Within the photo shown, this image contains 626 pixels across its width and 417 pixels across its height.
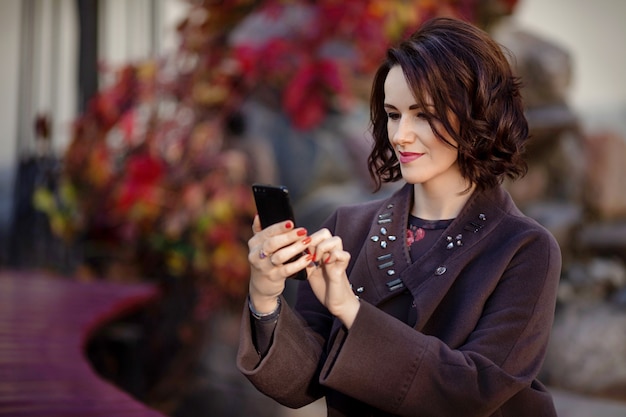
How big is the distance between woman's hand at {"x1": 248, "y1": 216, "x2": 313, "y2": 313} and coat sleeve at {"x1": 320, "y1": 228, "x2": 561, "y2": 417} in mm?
129

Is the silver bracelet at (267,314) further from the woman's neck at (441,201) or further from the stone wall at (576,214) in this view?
the stone wall at (576,214)

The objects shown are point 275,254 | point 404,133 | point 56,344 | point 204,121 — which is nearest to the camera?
point 275,254

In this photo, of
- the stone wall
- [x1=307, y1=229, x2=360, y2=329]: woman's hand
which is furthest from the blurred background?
[x1=307, y1=229, x2=360, y2=329]: woman's hand

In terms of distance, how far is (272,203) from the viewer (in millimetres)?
1386

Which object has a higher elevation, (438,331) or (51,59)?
(51,59)

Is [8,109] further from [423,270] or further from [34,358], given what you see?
[423,270]

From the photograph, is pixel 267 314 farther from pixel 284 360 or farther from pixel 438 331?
pixel 438 331

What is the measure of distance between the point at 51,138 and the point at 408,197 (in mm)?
4393

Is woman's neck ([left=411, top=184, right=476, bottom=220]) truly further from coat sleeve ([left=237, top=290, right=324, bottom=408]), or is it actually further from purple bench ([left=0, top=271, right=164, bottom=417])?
purple bench ([left=0, top=271, right=164, bottom=417])

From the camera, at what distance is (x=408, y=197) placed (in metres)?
1.65

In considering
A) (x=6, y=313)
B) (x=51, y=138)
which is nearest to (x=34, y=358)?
(x=6, y=313)

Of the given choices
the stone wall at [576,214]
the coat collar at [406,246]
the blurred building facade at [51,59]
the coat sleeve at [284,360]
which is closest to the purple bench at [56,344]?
the coat sleeve at [284,360]

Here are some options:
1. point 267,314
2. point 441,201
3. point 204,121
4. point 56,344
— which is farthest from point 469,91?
point 204,121

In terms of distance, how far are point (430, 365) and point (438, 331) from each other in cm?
12
